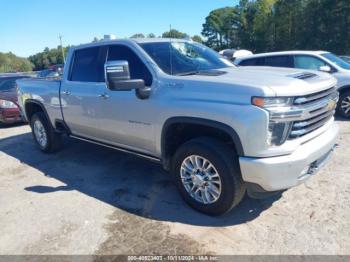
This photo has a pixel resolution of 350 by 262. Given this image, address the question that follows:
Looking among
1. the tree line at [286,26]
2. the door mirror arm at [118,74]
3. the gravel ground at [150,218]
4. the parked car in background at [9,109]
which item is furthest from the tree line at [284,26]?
the door mirror arm at [118,74]

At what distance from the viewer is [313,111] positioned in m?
3.27

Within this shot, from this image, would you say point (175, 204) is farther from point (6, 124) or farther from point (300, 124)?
point (6, 124)

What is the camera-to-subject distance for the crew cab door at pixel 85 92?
474 centimetres

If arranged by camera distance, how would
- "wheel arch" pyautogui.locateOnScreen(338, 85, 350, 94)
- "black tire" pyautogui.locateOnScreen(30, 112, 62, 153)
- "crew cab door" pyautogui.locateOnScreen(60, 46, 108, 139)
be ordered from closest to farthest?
1. "crew cab door" pyautogui.locateOnScreen(60, 46, 108, 139)
2. "black tire" pyautogui.locateOnScreen(30, 112, 62, 153)
3. "wheel arch" pyautogui.locateOnScreen(338, 85, 350, 94)

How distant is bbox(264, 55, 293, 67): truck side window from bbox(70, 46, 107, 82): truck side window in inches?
199

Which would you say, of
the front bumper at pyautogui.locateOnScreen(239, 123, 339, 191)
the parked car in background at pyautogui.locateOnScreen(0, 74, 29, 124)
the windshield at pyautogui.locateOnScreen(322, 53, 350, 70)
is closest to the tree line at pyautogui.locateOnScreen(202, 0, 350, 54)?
the windshield at pyautogui.locateOnScreen(322, 53, 350, 70)

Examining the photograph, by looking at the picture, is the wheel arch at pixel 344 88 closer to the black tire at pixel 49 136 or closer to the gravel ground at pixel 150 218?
the gravel ground at pixel 150 218

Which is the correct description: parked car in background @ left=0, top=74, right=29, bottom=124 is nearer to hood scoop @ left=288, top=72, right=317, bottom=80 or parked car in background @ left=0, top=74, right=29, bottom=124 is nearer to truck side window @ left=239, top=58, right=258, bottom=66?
truck side window @ left=239, top=58, right=258, bottom=66

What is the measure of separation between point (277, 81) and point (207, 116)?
0.76m

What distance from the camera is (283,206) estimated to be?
12.4 feet

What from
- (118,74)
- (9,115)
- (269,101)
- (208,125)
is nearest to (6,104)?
(9,115)

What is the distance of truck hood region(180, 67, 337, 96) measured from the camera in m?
3.01

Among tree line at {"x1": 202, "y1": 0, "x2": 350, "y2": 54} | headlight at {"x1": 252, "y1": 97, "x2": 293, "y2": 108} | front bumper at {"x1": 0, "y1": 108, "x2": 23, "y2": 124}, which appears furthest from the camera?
tree line at {"x1": 202, "y1": 0, "x2": 350, "y2": 54}

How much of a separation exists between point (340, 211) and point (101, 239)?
258cm
